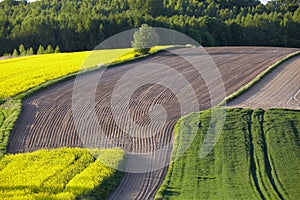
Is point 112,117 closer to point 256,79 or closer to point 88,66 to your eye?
point 256,79

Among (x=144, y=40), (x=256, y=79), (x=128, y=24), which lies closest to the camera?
(x=256, y=79)

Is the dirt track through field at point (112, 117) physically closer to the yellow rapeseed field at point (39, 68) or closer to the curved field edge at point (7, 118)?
the curved field edge at point (7, 118)

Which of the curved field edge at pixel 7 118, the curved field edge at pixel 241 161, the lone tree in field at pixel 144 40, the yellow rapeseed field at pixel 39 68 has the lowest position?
the curved field edge at pixel 241 161

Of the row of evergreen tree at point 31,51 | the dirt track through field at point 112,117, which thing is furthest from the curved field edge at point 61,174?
the row of evergreen tree at point 31,51

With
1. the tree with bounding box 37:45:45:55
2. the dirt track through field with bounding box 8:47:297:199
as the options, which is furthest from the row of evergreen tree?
the dirt track through field with bounding box 8:47:297:199

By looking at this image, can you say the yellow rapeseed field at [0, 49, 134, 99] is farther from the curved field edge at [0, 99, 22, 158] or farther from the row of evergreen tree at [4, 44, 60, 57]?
the row of evergreen tree at [4, 44, 60, 57]

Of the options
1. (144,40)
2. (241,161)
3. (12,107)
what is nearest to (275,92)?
(241,161)
